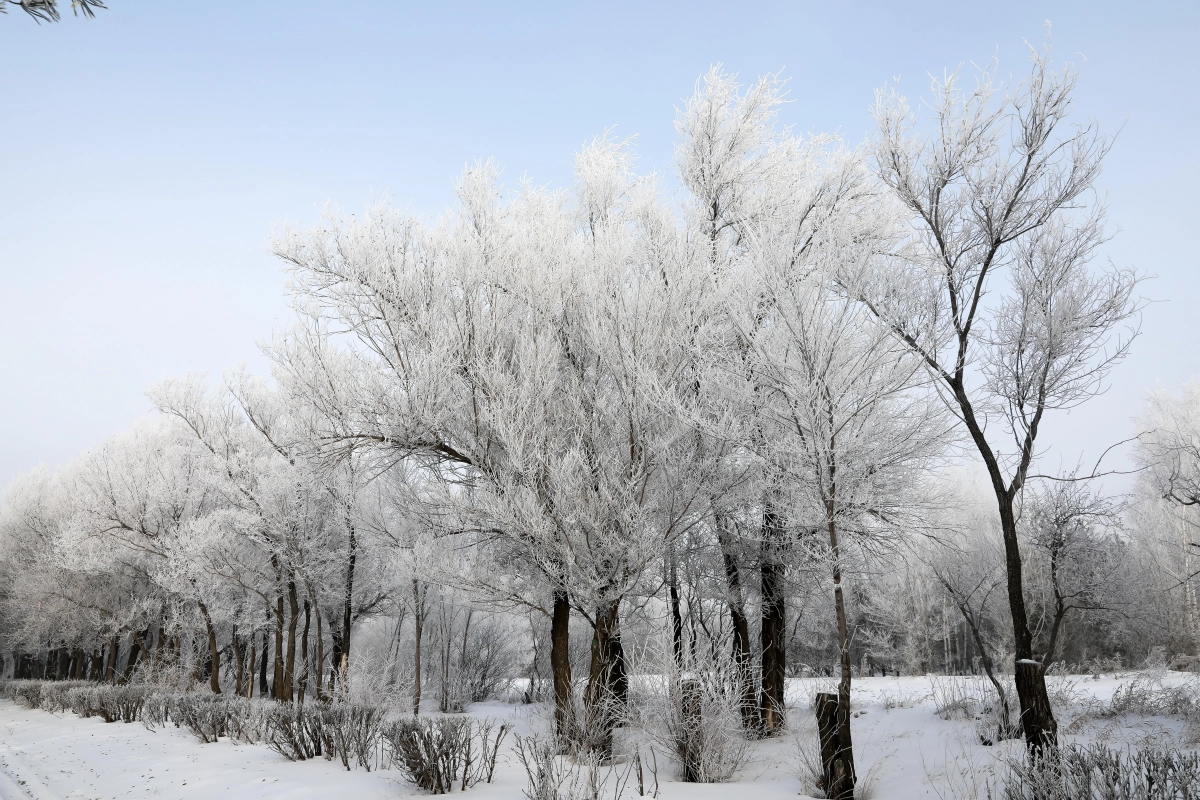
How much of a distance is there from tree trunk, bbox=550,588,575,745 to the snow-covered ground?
795 millimetres

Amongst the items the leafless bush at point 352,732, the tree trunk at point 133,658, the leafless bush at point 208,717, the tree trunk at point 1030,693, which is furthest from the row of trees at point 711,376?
the tree trunk at point 133,658

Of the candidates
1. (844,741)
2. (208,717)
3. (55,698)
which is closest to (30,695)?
(55,698)

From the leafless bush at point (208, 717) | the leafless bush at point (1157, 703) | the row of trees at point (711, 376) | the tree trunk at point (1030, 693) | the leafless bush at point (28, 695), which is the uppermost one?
the row of trees at point (711, 376)

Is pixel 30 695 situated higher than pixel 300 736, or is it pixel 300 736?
pixel 300 736

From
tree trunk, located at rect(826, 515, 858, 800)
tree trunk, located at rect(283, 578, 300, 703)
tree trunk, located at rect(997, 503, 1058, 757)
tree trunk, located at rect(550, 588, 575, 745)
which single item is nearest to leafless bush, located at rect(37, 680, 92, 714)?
tree trunk, located at rect(283, 578, 300, 703)

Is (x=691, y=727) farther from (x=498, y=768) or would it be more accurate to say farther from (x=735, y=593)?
(x=735, y=593)

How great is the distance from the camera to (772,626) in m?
11.4

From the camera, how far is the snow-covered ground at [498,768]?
6520 millimetres

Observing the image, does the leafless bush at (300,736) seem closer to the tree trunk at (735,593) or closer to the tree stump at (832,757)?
the tree stump at (832,757)

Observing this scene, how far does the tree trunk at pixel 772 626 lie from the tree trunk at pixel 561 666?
324 cm

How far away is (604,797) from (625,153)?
10.4 metres

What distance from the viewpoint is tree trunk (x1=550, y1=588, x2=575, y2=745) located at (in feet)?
27.1

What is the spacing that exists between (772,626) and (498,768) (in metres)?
5.59

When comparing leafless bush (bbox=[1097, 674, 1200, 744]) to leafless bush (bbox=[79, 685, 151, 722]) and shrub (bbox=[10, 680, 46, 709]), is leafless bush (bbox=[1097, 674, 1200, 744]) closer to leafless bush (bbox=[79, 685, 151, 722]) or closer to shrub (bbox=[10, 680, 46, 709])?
leafless bush (bbox=[79, 685, 151, 722])
